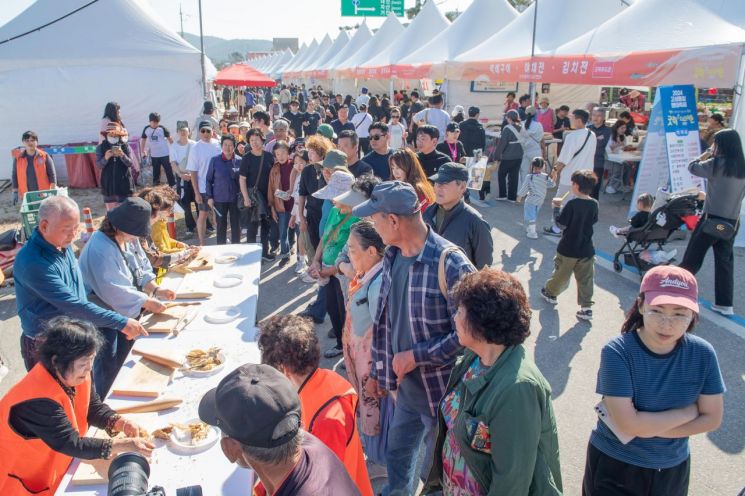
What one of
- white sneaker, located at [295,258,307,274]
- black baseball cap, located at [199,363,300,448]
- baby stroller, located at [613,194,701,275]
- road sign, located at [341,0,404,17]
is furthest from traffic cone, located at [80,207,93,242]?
road sign, located at [341,0,404,17]

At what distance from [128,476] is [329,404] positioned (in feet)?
2.52

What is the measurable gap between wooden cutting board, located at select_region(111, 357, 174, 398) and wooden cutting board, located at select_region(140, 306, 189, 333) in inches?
15.0

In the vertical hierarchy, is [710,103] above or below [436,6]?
below

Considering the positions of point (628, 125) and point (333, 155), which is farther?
point (628, 125)

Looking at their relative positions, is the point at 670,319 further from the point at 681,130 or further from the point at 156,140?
the point at 156,140

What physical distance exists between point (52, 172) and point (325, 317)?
5.50 meters

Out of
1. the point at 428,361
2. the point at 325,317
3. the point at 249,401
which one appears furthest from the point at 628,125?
the point at 249,401

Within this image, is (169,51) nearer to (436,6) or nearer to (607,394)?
(436,6)

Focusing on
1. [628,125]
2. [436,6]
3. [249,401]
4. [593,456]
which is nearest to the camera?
[249,401]

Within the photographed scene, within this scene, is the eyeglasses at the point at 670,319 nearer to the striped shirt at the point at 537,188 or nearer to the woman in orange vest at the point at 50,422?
the woman in orange vest at the point at 50,422

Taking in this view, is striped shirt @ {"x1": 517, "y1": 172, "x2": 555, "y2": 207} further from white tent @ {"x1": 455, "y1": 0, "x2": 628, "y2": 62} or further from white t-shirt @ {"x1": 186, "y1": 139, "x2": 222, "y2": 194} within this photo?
white tent @ {"x1": 455, "y1": 0, "x2": 628, "y2": 62}

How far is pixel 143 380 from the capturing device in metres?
2.92

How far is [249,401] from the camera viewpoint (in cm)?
150

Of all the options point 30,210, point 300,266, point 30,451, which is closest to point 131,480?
point 30,451
